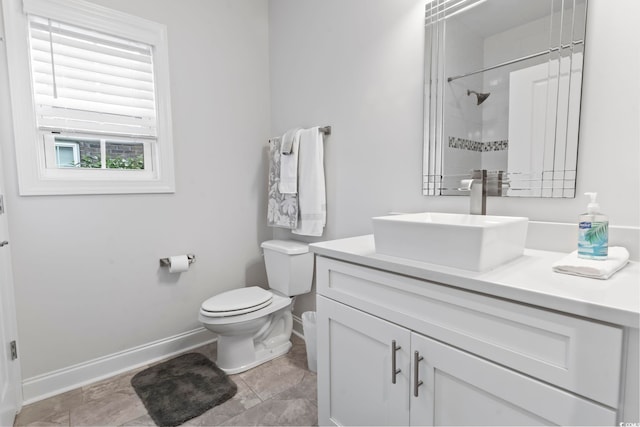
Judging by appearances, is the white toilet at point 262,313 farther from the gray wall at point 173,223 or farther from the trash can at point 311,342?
the gray wall at point 173,223

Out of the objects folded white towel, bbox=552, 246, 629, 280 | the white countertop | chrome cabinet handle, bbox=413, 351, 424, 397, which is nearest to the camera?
the white countertop

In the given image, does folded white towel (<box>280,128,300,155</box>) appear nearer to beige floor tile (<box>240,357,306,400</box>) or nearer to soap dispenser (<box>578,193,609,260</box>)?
beige floor tile (<box>240,357,306,400</box>)

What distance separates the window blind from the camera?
65.8 inches

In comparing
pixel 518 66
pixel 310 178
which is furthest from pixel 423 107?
pixel 310 178

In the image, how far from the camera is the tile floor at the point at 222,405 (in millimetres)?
1510

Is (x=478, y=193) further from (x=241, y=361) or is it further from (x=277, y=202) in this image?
(x=241, y=361)

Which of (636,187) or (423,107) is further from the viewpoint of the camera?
(423,107)

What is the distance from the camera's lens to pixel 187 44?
2.08 m

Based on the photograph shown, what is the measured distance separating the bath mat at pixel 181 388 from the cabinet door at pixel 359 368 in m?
0.65

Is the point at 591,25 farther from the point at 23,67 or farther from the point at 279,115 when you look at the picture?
the point at 23,67

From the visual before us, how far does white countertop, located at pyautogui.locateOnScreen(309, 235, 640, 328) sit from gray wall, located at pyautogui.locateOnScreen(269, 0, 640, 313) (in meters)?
0.27

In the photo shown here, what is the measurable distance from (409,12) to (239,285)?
202 centimetres

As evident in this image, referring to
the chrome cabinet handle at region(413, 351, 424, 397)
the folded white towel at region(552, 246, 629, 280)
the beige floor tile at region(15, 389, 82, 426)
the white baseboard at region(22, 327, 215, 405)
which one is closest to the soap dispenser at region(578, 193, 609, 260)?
the folded white towel at region(552, 246, 629, 280)

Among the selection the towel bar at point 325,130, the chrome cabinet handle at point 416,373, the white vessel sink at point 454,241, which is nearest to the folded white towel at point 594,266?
the white vessel sink at point 454,241
